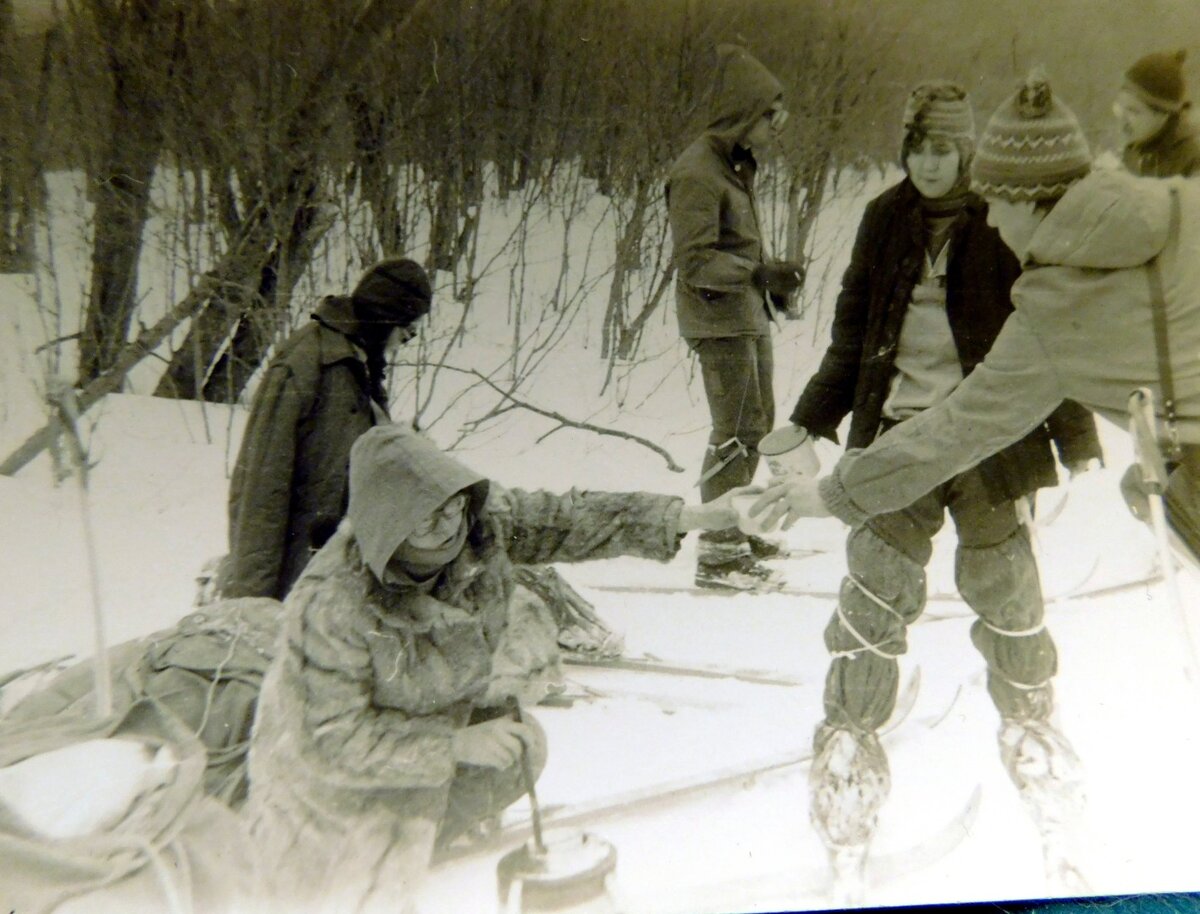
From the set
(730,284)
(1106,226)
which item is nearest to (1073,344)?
(1106,226)

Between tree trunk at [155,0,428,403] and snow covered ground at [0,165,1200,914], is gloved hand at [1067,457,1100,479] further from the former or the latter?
tree trunk at [155,0,428,403]

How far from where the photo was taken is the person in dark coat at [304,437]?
221 centimetres

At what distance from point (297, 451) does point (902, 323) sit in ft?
3.91

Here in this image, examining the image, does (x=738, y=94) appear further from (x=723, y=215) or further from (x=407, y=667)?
(x=407, y=667)

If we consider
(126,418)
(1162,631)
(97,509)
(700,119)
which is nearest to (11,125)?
(126,418)

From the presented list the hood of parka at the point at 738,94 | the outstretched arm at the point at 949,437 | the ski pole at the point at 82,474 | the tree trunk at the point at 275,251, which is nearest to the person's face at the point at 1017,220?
the outstretched arm at the point at 949,437

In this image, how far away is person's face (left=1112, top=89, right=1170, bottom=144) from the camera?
7.54 feet

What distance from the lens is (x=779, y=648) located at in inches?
95.5

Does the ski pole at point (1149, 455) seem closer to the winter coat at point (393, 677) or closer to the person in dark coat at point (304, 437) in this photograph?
the winter coat at point (393, 677)

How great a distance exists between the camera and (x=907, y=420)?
2.26 m

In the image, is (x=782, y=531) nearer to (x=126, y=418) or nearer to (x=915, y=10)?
(x=915, y=10)

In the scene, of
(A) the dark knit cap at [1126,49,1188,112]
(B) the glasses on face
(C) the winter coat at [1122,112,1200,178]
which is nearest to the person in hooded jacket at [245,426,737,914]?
(B) the glasses on face

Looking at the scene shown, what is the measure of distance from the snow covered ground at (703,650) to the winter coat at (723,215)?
3.7 inches

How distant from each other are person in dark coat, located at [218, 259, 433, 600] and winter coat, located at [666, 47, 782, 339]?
580 millimetres
